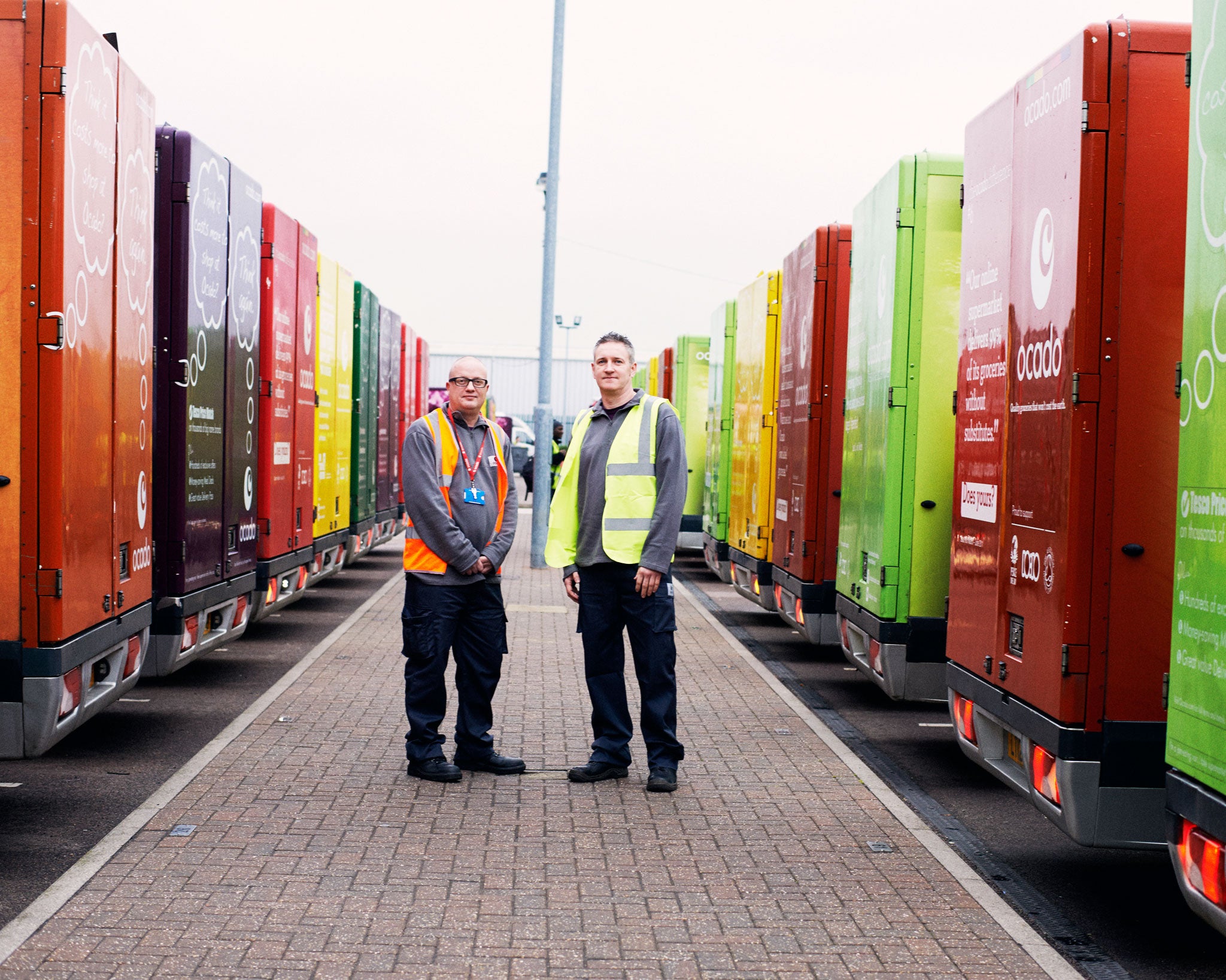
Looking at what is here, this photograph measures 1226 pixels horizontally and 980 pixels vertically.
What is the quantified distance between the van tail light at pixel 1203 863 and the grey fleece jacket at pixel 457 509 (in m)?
3.70

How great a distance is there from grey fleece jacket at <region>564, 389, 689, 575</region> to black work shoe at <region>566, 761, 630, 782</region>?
96 centimetres

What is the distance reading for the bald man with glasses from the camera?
6.86 metres

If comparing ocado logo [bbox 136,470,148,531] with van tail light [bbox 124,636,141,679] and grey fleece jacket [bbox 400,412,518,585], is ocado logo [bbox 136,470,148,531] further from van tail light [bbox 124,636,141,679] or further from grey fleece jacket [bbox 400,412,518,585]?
grey fleece jacket [bbox 400,412,518,585]

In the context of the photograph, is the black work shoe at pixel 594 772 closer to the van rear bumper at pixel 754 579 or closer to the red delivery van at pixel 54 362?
the red delivery van at pixel 54 362

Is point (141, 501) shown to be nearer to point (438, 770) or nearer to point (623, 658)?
point (438, 770)

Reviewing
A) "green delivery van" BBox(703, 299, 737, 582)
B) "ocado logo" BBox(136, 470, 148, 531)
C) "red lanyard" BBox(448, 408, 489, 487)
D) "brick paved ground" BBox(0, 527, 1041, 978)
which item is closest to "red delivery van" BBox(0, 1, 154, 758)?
"ocado logo" BBox(136, 470, 148, 531)

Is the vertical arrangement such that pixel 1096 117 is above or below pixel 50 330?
above

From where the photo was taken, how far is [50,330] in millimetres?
A: 5457

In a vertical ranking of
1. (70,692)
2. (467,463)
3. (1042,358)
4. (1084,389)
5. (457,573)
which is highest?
(1042,358)

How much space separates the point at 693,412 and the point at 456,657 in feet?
43.3

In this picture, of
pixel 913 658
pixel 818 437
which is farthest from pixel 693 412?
pixel 913 658

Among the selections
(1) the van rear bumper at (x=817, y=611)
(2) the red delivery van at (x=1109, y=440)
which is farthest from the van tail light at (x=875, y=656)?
(2) the red delivery van at (x=1109, y=440)

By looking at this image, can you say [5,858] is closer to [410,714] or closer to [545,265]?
[410,714]

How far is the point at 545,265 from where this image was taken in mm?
20094
